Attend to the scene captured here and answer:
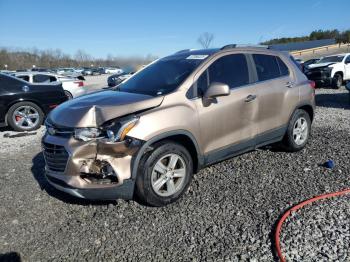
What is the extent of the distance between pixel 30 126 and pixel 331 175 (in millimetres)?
7209

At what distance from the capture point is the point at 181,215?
3711 millimetres

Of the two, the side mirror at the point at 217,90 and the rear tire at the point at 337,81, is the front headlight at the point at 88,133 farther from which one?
the rear tire at the point at 337,81

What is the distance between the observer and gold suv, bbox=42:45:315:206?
3.52 m

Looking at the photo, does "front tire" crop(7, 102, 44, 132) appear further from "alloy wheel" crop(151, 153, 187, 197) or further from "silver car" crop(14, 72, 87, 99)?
"alloy wheel" crop(151, 153, 187, 197)

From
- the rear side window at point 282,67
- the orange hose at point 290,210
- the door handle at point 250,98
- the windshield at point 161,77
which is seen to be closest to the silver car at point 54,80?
the windshield at point 161,77

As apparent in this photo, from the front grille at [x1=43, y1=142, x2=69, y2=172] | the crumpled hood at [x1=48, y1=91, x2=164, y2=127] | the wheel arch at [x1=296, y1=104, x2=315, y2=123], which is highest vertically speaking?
the crumpled hood at [x1=48, y1=91, x2=164, y2=127]

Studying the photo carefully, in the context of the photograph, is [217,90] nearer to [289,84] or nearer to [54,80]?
[289,84]

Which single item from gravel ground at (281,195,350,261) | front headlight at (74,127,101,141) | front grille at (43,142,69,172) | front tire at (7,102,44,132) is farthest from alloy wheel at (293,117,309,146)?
front tire at (7,102,44,132)

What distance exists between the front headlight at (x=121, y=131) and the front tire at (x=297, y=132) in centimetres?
293

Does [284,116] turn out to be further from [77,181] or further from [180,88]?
[77,181]

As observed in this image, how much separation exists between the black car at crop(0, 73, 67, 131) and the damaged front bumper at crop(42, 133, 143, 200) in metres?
5.39

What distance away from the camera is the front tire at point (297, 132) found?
534 centimetres

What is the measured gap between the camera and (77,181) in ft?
11.7

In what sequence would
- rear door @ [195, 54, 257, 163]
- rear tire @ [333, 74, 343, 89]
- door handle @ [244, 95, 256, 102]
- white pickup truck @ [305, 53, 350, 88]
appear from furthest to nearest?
rear tire @ [333, 74, 343, 89] < white pickup truck @ [305, 53, 350, 88] < door handle @ [244, 95, 256, 102] < rear door @ [195, 54, 257, 163]
